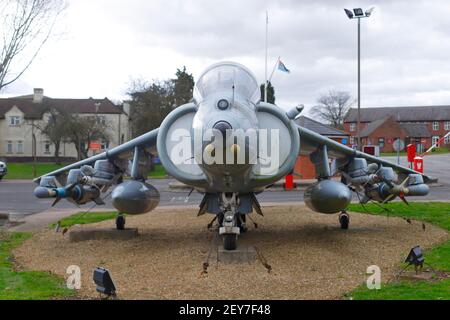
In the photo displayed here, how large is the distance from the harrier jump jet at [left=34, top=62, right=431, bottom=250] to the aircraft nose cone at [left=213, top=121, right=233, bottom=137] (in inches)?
0.6

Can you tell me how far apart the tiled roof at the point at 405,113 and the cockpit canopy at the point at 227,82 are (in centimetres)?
9110

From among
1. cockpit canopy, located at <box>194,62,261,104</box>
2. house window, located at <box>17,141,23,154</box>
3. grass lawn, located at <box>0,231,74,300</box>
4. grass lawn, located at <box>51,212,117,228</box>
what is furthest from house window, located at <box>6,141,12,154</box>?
cockpit canopy, located at <box>194,62,261,104</box>

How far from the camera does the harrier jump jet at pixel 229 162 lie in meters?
8.70

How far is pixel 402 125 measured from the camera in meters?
94.1

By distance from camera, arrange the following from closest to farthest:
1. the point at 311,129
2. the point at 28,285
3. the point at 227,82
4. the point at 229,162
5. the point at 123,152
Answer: the point at 28,285, the point at 229,162, the point at 227,82, the point at 123,152, the point at 311,129

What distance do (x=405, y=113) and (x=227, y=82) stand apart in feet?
330

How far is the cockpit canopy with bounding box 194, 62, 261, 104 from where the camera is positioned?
10.0 meters

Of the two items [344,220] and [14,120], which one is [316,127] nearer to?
[344,220]

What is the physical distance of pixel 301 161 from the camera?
32.9 m

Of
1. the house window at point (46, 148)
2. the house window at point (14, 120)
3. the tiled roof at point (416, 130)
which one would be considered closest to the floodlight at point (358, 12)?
the house window at point (46, 148)

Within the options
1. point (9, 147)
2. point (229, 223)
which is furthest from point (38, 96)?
point (229, 223)

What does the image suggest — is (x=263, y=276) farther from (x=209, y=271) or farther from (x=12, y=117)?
(x=12, y=117)

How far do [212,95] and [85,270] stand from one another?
3849 millimetres

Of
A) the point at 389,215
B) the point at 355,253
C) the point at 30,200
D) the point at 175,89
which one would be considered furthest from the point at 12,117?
the point at 355,253
